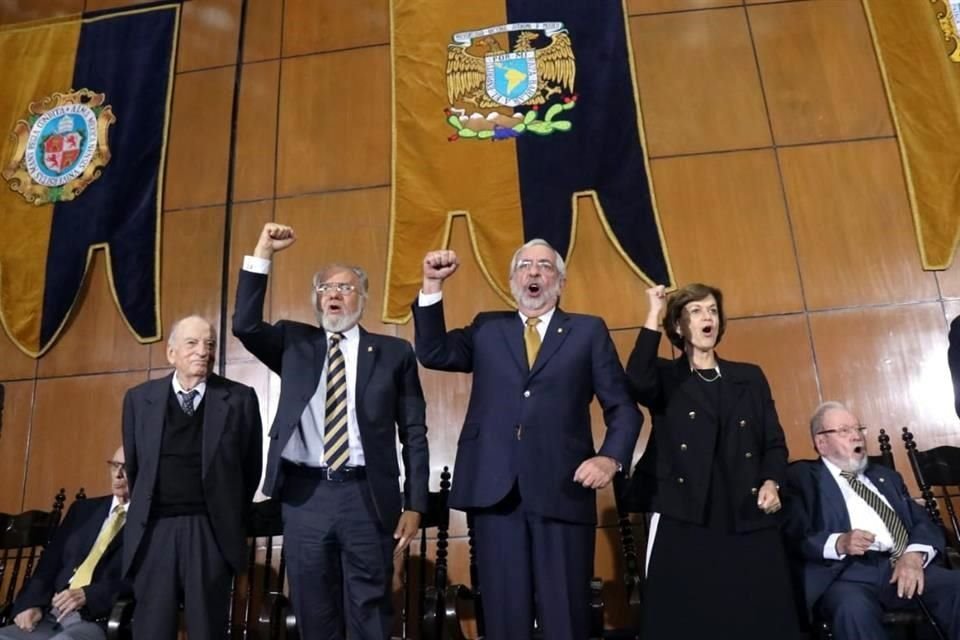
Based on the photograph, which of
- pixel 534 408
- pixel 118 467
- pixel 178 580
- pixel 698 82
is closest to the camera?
pixel 534 408

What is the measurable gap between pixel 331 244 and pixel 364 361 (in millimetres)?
1954

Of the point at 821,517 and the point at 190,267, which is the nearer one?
the point at 821,517

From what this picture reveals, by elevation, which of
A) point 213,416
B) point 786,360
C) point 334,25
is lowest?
point 213,416

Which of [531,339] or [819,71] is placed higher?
[819,71]

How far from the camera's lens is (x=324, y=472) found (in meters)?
2.31

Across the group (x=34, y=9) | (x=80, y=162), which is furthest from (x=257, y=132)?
(x=34, y=9)

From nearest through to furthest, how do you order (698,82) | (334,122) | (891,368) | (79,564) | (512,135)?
(79,564), (891,368), (512,135), (698,82), (334,122)

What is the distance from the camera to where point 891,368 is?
3859 mm

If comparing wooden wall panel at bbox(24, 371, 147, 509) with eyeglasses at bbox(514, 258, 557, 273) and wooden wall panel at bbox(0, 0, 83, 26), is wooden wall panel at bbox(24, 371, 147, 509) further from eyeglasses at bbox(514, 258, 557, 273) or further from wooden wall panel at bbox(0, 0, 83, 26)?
eyeglasses at bbox(514, 258, 557, 273)

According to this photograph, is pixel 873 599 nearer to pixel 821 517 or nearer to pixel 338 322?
pixel 821 517

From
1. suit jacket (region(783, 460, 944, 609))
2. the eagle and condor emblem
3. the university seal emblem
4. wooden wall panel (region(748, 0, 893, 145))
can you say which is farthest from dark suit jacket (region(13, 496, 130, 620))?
wooden wall panel (region(748, 0, 893, 145))

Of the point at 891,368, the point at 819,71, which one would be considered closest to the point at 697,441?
the point at 891,368

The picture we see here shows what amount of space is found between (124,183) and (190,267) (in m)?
0.69

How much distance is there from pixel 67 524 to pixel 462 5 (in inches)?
134
